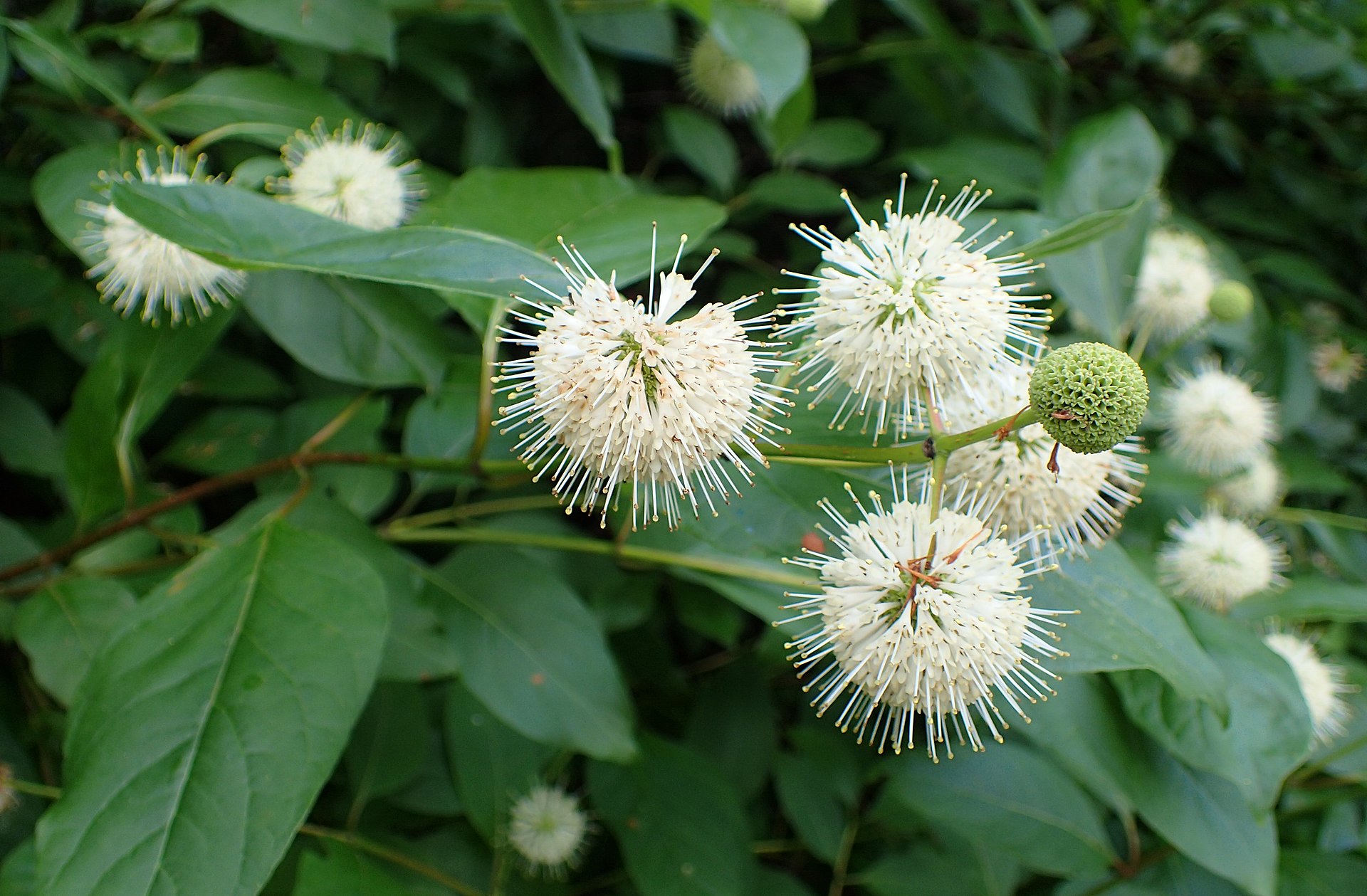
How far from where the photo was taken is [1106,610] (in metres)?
1.36

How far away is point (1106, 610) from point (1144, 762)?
1.66 feet

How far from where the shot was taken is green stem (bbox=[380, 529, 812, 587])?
1.57 m

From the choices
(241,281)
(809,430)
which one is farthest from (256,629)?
(809,430)

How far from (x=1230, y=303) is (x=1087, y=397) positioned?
63.2 inches

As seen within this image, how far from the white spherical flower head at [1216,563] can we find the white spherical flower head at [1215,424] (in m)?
0.22

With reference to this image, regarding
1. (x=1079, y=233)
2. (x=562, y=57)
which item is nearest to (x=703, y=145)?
(x=562, y=57)

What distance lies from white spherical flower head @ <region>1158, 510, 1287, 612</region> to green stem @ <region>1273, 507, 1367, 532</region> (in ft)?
1.36

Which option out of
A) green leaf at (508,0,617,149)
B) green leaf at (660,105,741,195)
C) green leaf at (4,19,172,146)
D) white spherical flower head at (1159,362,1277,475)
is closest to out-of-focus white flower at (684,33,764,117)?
green leaf at (660,105,741,195)

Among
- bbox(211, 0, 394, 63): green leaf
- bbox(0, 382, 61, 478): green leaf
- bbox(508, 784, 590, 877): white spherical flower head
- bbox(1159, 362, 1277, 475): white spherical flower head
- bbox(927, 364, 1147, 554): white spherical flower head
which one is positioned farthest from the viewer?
bbox(1159, 362, 1277, 475): white spherical flower head

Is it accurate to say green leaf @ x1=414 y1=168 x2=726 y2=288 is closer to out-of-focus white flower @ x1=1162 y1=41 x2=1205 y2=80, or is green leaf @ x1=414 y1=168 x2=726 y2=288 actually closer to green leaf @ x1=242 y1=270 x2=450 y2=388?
green leaf @ x1=242 y1=270 x2=450 y2=388

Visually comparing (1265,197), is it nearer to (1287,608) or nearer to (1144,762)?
(1287,608)

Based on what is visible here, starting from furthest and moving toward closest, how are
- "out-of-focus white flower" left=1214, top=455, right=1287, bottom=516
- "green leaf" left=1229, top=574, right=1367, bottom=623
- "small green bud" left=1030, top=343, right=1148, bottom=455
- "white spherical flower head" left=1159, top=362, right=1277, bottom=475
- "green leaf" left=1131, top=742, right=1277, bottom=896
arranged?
"out-of-focus white flower" left=1214, top=455, right=1287, bottom=516
"white spherical flower head" left=1159, top=362, right=1277, bottom=475
"green leaf" left=1229, top=574, right=1367, bottom=623
"green leaf" left=1131, top=742, right=1277, bottom=896
"small green bud" left=1030, top=343, right=1148, bottom=455

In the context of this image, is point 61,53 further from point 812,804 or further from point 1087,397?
point 812,804

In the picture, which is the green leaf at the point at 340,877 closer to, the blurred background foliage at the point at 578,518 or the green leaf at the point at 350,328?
the blurred background foliage at the point at 578,518
